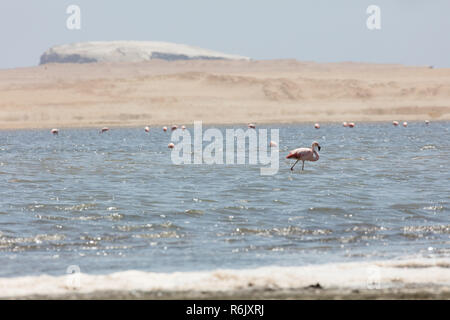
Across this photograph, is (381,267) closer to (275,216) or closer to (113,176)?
(275,216)

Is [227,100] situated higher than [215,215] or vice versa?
[227,100]

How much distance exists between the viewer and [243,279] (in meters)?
9.44

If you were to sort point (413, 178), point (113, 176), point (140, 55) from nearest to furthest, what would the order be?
point (413, 178)
point (113, 176)
point (140, 55)

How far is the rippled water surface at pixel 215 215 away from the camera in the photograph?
38.0ft

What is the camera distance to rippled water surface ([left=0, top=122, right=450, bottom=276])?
1159 cm

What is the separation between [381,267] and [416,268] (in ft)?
1.42

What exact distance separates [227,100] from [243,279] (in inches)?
3071

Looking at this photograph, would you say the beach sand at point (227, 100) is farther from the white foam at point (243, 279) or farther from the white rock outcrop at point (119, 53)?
the white rock outcrop at point (119, 53)

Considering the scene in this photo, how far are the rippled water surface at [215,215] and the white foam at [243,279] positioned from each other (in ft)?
2.25

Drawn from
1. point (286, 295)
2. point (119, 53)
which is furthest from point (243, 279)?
point (119, 53)

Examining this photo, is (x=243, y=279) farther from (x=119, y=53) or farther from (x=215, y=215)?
(x=119, y=53)

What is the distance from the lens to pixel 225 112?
258 ft

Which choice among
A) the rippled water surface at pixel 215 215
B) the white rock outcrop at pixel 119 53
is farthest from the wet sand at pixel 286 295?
the white rock outcrop at pixel 119 53

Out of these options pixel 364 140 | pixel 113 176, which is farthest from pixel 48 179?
pixel 364 140
